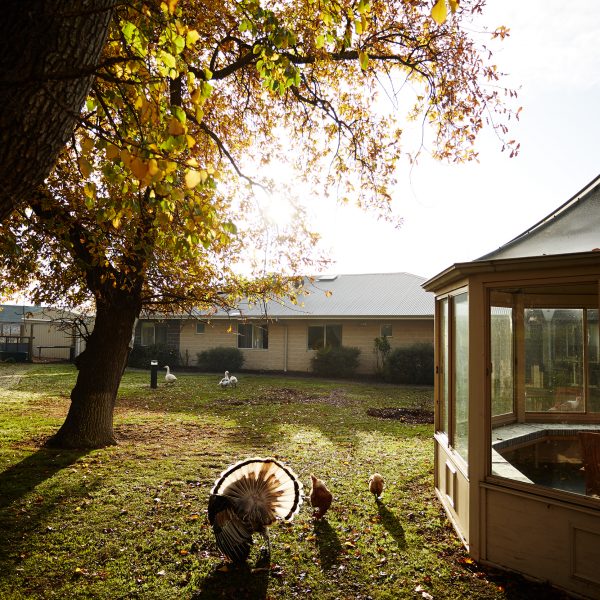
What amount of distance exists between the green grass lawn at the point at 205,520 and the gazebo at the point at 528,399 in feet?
1.28

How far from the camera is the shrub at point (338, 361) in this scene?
23.5 m

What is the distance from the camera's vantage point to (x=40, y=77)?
1896 mm

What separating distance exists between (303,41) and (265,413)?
31.7 ft

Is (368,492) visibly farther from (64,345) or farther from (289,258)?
(64,345)

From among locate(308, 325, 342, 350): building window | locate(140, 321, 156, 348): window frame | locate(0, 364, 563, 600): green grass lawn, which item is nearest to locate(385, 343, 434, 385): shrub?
locate(308, 325, 342, 350): building window

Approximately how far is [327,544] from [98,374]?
581 cm

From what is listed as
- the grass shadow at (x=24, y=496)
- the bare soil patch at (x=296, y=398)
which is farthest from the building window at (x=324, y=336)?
the grass shadow at (x=24, y=496)

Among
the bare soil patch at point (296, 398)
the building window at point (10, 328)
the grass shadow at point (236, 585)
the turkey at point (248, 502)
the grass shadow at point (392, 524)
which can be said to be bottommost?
the grass shadow at point (236, 585)

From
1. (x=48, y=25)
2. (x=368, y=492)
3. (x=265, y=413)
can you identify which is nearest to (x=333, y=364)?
(x=265, y=413)

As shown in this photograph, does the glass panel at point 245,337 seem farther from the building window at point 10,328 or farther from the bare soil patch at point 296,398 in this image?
Answer: the building window at point 10,328

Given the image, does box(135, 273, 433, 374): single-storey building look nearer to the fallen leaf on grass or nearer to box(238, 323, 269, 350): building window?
box(238, 323, 269, 350): building window

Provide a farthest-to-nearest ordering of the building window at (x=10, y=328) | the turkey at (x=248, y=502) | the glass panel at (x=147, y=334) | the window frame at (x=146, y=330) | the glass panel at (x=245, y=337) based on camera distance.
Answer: the building window at (x=10, y=328) → the glass panel at (x=147, y=334) → the window frame at (x=146, y=330) → the glass panel at (x=245, y=337) → the turkey at (x=248, y=502)

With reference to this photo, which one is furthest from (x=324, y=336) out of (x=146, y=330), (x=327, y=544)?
(x=327, y=544)

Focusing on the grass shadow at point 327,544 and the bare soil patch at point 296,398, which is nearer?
the grass shadow at point 327,544
